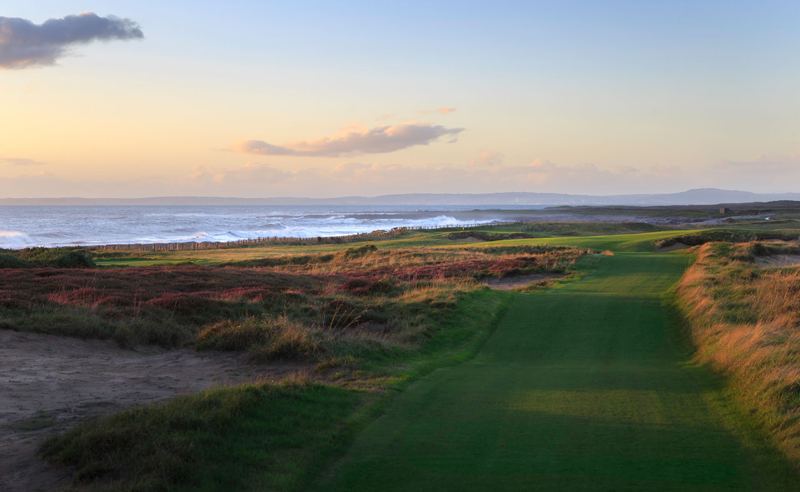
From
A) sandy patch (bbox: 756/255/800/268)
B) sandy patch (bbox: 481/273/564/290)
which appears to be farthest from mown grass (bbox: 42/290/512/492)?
sandy patch (bbox: 756/255/800/268)

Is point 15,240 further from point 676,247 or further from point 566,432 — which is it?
point 566,432

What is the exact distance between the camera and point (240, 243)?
241 ft

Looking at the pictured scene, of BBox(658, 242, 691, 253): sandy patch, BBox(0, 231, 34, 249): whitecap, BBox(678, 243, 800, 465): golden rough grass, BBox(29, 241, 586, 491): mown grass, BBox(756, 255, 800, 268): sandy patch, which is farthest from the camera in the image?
BBox(0, 231, 34, 249): whitecap

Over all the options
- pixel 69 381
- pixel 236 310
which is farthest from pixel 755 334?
pixel 236 310

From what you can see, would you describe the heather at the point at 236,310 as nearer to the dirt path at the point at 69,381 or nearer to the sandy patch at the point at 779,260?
the dirt path at the point at 69,381

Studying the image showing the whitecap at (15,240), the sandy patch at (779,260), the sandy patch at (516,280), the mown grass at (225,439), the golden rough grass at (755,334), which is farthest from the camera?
the whitecap at (15,240)

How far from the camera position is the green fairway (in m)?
5.62

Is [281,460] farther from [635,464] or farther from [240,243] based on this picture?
[240,243]

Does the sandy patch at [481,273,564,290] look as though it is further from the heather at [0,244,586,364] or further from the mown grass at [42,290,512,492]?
the mown grass at [42,290,512,492]

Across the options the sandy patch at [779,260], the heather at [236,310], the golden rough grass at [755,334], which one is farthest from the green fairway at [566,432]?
the sandy patch at [779,260]

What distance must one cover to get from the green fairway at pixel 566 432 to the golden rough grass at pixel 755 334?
411 millimetres

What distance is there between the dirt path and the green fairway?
3150mm

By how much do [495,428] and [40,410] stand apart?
246 inches

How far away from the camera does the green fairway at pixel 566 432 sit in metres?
5.62
